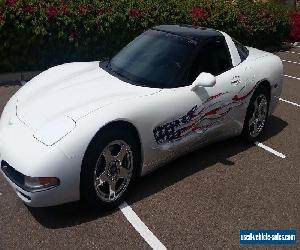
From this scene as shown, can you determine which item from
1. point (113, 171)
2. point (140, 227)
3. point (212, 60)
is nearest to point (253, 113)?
point (212, 60)

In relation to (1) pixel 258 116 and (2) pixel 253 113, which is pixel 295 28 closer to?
(1) pixel 258 116

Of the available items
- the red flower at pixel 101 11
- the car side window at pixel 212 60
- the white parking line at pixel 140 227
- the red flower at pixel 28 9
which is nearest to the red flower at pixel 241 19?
the red flower at pixel 101 11

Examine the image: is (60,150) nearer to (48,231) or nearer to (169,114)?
(48,231)

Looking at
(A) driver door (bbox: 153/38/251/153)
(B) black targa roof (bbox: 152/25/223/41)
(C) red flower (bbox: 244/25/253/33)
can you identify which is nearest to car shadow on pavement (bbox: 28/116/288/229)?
(A) driver door (bbox: 153/38/251/153)

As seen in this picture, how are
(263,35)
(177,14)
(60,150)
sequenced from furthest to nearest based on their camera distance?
(263,35) → (177,14) → (60,150)

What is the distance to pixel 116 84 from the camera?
14.1ft

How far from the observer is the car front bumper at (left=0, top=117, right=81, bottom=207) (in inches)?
130

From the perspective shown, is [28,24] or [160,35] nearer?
[160,35]

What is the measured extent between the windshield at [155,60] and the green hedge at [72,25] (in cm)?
375

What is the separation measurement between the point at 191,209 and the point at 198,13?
8.15m

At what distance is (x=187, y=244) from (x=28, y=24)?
6195mm

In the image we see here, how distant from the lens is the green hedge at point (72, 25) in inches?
316

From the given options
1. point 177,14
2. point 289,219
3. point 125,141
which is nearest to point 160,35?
point 125,141

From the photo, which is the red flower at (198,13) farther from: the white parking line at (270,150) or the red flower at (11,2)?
the white parking line at (270,150)
